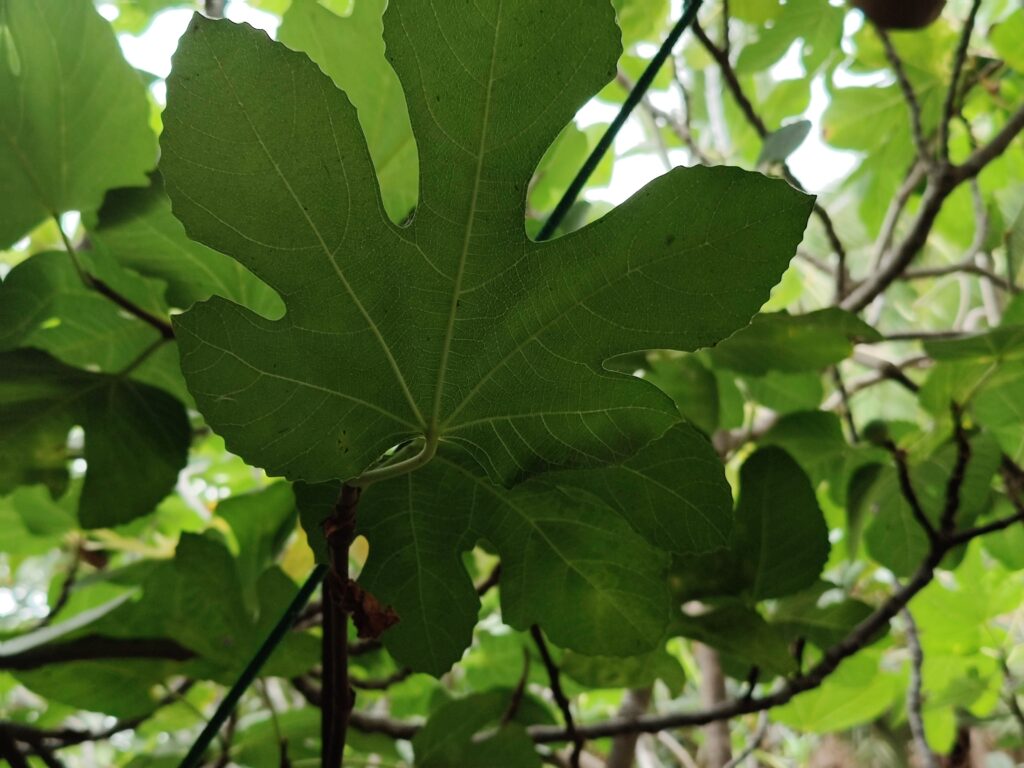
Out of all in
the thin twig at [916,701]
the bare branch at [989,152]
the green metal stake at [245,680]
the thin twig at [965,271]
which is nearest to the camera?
the green metal stake at [245,680]

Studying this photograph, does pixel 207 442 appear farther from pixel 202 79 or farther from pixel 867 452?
pixel 202 79

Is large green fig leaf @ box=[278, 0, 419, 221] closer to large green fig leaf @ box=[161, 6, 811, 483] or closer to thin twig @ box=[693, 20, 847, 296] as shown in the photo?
large green fig leaf @ box=[161, 6, 811, 483]

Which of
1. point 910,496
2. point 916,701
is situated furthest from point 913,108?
point 916,701

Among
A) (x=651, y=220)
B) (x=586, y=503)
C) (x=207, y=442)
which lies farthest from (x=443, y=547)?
(x=207, y=442)

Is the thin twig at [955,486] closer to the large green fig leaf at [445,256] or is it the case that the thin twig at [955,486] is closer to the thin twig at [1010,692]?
the large green fig leaf at [445,256]

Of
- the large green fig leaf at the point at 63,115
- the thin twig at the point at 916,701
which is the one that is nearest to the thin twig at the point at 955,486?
the thin twig at the point at 916,701

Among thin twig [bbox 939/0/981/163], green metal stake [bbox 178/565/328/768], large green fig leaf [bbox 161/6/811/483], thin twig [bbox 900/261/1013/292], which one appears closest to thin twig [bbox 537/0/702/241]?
large green fig leaf [bbox 161/6/811/483]
